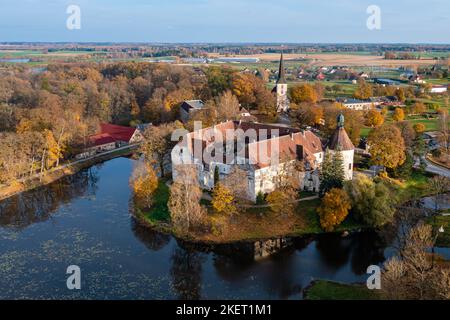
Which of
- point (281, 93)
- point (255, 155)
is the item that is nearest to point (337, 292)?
point (255, 155)

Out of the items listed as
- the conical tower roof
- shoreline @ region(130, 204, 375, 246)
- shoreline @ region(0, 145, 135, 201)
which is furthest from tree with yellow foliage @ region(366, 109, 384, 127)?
shoreline @ region(0, 145, 135, 201)

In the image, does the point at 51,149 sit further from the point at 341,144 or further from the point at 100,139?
the point at 341,144

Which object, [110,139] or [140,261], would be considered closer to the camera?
[140,261]

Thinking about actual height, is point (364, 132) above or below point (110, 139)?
above

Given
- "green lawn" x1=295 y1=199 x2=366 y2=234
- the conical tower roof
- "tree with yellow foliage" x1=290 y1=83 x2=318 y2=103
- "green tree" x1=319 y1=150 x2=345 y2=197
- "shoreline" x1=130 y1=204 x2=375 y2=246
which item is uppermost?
"tree with yellow foliage" x1=290 y1=83 x2=318 y2=103

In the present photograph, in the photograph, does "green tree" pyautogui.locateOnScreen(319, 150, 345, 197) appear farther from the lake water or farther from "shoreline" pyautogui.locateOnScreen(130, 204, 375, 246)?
the lake water
